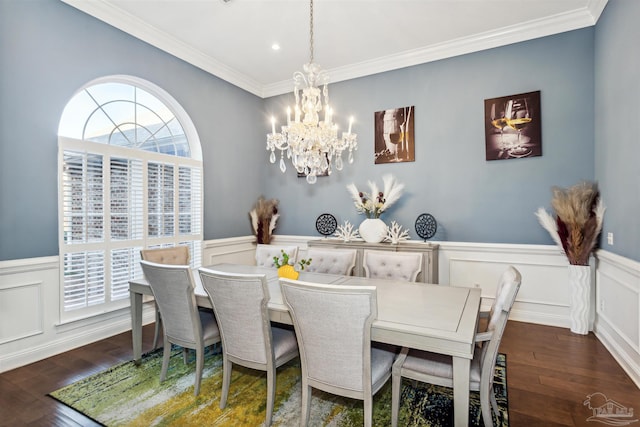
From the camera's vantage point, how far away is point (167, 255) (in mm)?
3289

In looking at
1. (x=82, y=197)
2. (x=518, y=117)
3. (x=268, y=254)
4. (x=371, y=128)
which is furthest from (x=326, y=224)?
(x=82, y=197)

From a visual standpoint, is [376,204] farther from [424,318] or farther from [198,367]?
[198,367]

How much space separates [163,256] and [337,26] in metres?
3.11

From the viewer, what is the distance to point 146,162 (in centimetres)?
353

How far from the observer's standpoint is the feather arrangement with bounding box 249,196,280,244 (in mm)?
4949

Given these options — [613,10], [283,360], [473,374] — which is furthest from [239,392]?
[613,10]

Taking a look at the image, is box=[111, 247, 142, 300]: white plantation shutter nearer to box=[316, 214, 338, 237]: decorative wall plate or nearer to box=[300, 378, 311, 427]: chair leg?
box=[316, 214, 338, 237]: decorative wall plate

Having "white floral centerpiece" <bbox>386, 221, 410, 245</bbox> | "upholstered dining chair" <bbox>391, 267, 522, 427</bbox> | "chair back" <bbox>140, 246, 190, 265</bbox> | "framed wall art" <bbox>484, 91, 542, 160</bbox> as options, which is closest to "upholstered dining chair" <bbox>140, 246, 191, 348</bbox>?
"chair back" <bbox>140, 246, 190, 265</bbox>

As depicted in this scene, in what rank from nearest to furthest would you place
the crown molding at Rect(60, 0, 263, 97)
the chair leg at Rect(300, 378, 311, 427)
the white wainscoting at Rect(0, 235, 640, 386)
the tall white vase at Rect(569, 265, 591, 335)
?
the chair leg at Rect(300, 378, 311, 427) < the white wainscoting at Rect(0, 235, 640, 386) < the crown molding at Rect(60, 0, 263, 97) < the tall white vase at Rect(569, 265, 591, 335)

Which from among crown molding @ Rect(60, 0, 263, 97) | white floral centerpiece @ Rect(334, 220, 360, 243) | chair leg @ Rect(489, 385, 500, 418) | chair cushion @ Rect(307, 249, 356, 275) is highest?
crown molding @ Rect(60, 0, 263, 97)

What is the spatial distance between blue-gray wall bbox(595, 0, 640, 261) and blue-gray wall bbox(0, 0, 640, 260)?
18mm

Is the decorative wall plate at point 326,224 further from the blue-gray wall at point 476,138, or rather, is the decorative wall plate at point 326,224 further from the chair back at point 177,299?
the chair back at point 177,299

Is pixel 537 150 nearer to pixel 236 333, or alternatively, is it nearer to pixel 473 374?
pixel 473 374

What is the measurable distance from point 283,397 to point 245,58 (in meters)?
3.99
